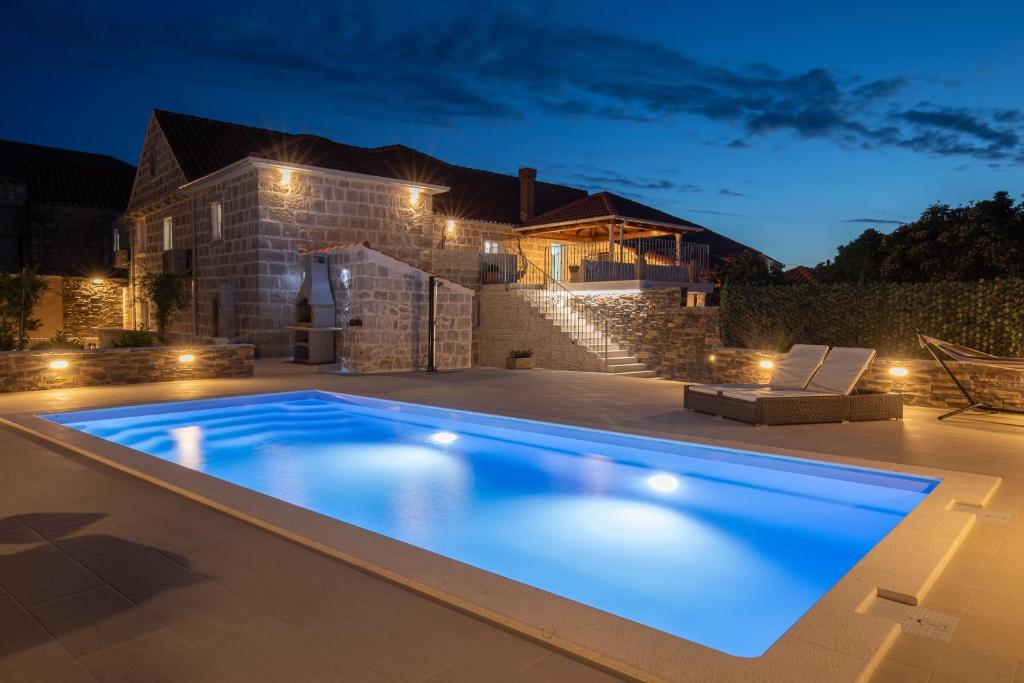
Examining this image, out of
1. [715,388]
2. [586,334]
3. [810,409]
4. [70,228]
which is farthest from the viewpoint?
[70,228]

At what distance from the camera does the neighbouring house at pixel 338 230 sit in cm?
1734

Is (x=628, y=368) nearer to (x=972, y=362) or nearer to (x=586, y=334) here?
(x=586, y=334)

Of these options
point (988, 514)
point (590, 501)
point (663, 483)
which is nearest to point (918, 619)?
point (988, 514)

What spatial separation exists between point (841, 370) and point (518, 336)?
31.0ft

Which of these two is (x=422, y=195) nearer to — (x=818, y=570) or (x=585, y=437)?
(x=585, y=437)

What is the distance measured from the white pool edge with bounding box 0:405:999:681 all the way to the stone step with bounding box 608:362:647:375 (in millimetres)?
9831

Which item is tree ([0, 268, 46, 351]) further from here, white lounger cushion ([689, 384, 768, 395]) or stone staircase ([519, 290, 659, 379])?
white lounger cushion ([689, 384, 768, 395])

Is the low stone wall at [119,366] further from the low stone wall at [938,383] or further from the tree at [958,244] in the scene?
the tree at [958,244]

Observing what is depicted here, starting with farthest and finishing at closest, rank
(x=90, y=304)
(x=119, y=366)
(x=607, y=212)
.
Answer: (x=90, y=304) < (x=607, y=212) < (x=119, y=366)

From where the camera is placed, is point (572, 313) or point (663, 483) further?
point (572, 313)

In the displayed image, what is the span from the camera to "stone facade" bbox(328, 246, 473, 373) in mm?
14133

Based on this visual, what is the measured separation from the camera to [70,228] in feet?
98.5

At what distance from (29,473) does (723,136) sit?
29080 millimetres

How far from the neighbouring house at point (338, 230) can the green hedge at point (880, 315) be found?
2358 millimetres
